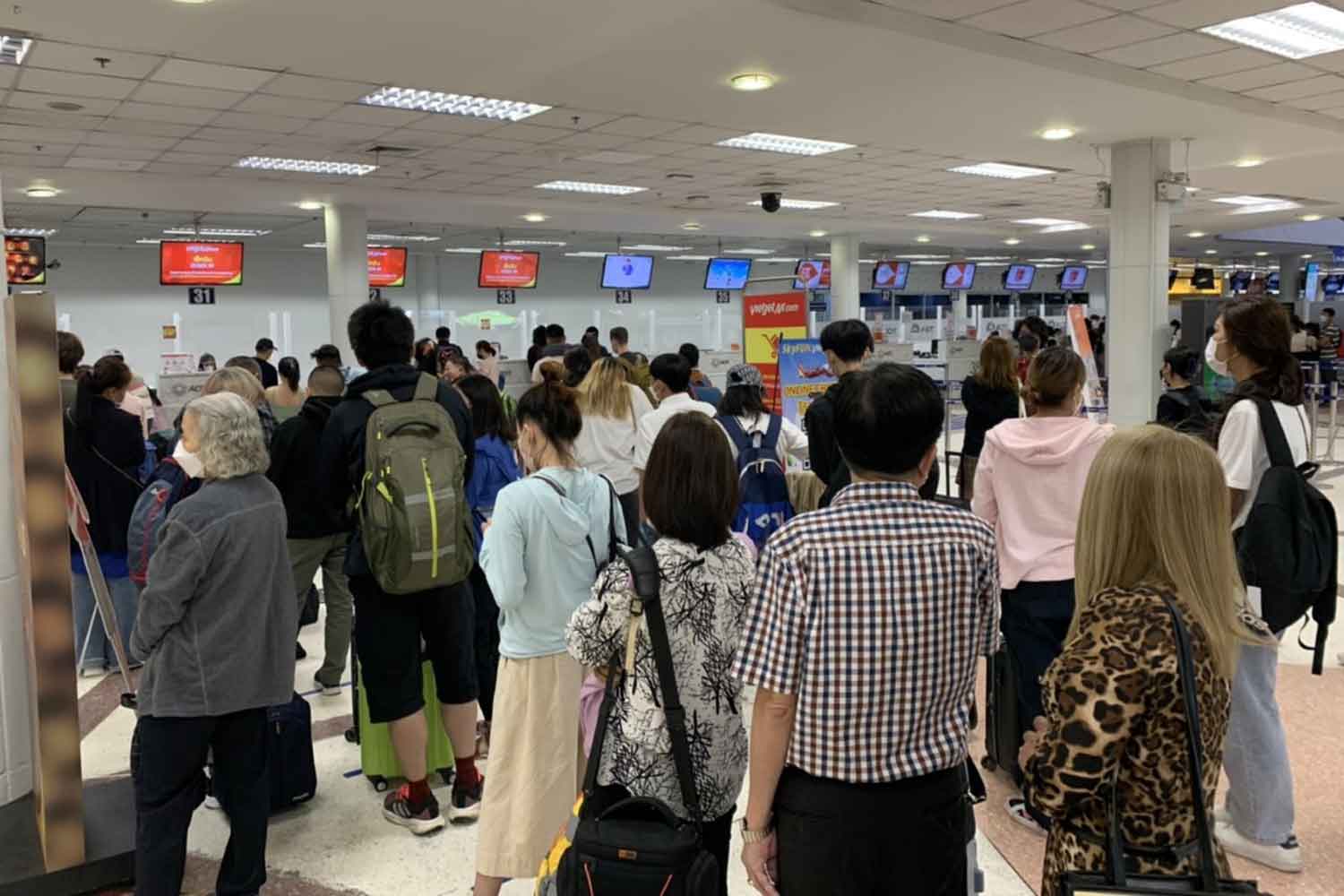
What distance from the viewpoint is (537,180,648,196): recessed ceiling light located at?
11.0 meters

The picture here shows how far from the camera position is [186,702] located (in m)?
2.56

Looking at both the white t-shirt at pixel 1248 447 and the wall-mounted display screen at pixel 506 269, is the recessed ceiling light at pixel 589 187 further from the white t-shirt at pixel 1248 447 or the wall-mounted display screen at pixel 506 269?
the white t-shirt at pixel 1248 447

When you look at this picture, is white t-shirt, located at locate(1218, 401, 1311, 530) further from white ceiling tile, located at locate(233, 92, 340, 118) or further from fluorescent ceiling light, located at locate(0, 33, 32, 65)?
white ceiling tile, located at locate(233, 92, 340, 118)

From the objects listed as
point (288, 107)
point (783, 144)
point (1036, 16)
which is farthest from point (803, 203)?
point (1036, 16)

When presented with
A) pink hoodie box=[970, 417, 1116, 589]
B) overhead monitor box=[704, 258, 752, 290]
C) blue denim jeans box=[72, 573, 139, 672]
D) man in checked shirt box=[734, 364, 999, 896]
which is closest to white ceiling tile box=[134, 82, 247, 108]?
blue denim jeans box=[72, 573, 139, 672]

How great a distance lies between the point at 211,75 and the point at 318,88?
64 cm

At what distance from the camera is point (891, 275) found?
72.7 ft

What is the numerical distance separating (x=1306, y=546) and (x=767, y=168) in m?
8.18

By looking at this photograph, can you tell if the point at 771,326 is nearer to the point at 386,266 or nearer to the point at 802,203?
the point at 802,203

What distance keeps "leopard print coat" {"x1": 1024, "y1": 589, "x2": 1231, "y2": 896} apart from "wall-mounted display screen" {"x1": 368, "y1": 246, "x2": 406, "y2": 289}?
50.4 feet

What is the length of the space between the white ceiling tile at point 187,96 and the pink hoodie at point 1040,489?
5.55 m

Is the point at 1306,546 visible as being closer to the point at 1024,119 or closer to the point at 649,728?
the point at 649,728

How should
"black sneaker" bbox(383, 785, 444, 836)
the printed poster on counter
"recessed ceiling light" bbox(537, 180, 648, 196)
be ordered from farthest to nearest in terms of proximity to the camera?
"recessed ceiling light" bbox(537, 180, 648, 196), the printed poster on counter, "black sneaker" bbox(383, 785, 444, 836)

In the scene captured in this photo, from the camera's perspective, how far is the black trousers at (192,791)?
260 centimetres
